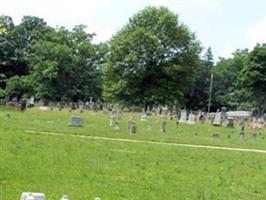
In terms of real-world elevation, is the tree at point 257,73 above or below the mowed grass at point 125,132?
above

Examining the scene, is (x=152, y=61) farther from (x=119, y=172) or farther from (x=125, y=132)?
(x=119, y=172)

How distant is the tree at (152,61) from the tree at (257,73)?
36.4 ft

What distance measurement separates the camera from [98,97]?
85.4 m

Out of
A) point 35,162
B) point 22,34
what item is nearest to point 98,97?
point 22,34

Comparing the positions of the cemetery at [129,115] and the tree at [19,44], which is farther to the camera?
the tree at [19,44]

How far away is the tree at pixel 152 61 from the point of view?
70500 millimetres

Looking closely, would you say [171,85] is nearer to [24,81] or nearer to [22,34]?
[24,81]

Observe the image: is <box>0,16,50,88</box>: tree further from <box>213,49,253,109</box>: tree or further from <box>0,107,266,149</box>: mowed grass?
<box>0,107,266,149</box>: mowed grass

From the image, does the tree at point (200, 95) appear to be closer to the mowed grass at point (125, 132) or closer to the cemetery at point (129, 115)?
the cemetery at point (129, 115)

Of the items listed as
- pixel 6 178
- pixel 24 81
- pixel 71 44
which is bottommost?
pixel 6 178

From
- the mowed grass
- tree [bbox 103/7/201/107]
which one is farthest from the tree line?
the mowed grass

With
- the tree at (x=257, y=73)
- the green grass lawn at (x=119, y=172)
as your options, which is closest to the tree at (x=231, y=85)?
the tree at (x=257, y=73)

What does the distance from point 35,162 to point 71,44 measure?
7070 centimetres

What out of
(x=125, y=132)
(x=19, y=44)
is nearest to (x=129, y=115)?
(x=125, y=132)
